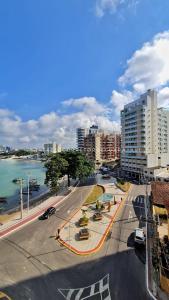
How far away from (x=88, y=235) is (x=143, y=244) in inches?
319

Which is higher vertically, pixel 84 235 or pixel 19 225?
→ pixel 84 235

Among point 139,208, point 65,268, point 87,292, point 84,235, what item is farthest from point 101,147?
point 87,292

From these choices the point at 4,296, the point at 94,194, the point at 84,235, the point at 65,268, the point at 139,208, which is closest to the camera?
the point at 4,296

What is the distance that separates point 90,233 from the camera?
106 feet

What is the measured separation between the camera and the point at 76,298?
60.0 ft

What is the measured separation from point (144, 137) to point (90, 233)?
58849 mm

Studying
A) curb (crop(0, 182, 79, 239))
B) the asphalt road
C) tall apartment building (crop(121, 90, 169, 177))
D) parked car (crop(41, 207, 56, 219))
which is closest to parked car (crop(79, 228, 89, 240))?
the asphalt road

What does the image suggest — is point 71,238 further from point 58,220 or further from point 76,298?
point 76,298

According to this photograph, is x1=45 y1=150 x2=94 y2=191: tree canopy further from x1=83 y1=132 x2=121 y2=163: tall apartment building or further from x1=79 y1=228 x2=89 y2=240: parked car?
x1=83 y1=132 x2=121 y2=163: tall apartment building

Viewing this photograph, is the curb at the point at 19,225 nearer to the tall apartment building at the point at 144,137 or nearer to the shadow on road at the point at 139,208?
the shadow on road at the point at 139,208

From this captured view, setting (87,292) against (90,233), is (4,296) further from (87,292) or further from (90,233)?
(90,233)

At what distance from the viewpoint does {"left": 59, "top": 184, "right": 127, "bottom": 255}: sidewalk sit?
27.8 metres

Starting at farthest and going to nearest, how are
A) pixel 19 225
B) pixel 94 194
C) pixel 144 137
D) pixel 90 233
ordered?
pixel 144 137, pixel 94 194, pixel 19 225, pixel 90 233

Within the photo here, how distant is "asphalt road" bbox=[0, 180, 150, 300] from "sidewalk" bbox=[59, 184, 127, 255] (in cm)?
105
